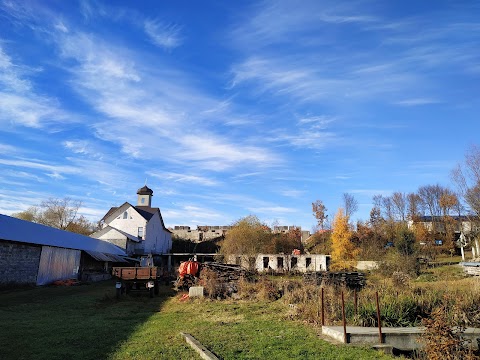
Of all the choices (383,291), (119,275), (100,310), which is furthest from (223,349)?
(119,275)

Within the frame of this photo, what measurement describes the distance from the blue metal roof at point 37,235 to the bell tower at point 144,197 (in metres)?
27.6

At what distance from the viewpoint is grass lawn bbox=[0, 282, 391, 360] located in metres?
7.34

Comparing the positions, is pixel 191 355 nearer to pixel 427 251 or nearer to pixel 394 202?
pixel 427 251

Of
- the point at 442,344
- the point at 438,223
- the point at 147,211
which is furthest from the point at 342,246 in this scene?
the point at 442,344

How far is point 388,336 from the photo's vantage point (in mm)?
8656

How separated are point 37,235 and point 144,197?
38260 mm

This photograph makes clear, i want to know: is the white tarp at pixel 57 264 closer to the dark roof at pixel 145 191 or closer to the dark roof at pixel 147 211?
the dark roof at pixel 147 211

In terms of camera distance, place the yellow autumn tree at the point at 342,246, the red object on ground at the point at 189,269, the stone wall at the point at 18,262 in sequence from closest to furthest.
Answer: the red object on ground at the point at 189,269, the stone wall at the point at 18,262, the yellow autumn tree at the point at 342,246

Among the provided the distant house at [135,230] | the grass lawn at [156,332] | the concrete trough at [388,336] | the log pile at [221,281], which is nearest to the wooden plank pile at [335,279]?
Result: the log pile at [221,281]

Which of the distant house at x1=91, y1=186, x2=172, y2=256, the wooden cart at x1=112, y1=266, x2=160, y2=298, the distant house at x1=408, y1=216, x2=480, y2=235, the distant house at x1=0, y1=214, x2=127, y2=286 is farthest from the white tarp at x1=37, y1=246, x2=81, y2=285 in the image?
the distant house at x1=408, y1=216, x2=480, y2=235

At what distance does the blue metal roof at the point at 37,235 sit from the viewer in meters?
21.6

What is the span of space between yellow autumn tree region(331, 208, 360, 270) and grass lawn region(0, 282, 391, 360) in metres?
35.3

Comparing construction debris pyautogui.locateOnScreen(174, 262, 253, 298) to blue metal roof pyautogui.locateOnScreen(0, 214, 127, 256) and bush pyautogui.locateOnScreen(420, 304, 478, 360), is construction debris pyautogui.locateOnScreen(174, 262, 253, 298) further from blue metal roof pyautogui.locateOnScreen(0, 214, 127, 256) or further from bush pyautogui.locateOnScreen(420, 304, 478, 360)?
bush pyautogui.locateOnScreen(420, 304, 478, 360)

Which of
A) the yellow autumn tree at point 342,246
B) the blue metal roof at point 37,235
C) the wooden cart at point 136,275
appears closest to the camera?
Answer: the wooden cart at point 136,275
